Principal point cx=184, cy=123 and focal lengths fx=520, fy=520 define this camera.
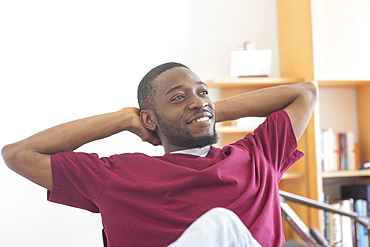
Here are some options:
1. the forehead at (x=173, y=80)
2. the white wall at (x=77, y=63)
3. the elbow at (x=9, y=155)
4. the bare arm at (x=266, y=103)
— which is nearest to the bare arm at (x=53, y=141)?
the elbow at (x=9, y=155)

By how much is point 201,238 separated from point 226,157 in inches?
22.0

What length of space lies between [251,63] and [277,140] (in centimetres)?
132

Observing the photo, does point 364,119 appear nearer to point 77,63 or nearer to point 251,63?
point 251,63

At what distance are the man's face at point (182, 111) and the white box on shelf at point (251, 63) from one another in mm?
1245

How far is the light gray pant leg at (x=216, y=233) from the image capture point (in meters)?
1.01

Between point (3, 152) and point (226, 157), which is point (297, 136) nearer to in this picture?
point (226, 157)

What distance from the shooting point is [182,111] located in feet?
5.13

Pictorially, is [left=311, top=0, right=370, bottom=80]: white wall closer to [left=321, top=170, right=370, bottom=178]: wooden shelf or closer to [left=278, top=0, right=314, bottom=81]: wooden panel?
[left=278, top=0, right=314, bottom=81]: wooden panel

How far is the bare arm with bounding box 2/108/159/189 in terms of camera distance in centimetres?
149

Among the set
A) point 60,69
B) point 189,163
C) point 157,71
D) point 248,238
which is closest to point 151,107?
point 157,71

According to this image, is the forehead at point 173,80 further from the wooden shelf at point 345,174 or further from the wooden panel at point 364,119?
the wooden panel at point 364,119

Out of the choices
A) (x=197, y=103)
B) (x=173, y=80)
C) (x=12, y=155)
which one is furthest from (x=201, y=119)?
(x=12, y=155)

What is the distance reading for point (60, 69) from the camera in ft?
8.93

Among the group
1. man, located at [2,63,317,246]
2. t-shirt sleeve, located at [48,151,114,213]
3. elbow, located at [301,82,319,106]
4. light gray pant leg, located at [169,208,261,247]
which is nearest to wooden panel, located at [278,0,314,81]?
elbow, located at [301,82,319,106]
